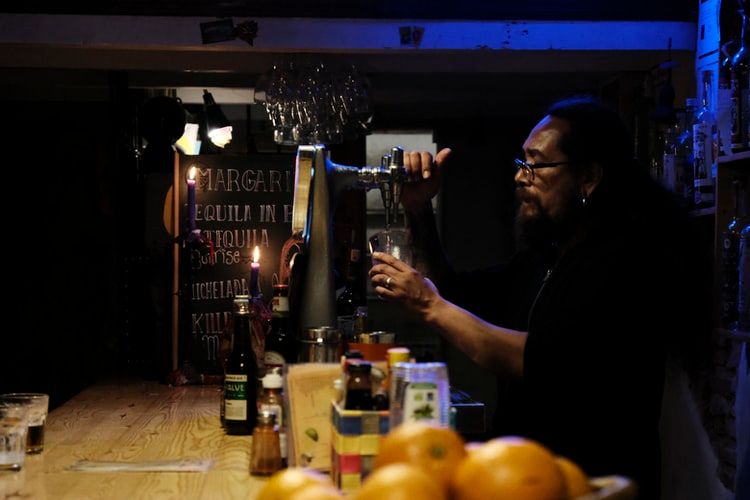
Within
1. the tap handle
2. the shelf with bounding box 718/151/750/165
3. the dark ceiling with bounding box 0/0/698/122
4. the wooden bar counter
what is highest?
the dark ceiling with bounding box 0/0/698/122

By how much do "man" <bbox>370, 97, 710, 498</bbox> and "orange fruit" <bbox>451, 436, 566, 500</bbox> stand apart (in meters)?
1.08

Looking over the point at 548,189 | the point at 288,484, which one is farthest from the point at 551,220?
the point at 288,484

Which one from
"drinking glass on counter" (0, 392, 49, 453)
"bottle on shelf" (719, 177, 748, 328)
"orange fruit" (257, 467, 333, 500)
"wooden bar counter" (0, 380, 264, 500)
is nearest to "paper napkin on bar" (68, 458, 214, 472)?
"wooden bar counter" (0, 380, 264, 500)

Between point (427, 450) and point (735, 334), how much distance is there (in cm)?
175

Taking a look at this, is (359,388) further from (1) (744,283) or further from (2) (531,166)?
(1) (744,283)

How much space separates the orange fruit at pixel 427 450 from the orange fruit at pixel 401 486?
7 centimetres

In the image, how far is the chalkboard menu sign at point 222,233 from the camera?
11.2ft

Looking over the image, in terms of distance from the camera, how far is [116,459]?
1.96 meters

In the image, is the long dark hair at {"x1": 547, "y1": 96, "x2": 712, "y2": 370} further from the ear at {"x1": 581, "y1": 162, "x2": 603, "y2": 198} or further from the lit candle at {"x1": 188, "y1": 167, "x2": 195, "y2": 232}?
the lit candle at {"x1": 188, "y1": 167, "x2": 195, "y2": 232}

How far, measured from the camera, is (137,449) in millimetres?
2068

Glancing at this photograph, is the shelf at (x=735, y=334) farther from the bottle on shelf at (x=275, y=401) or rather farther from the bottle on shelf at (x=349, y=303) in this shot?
the bottle on shelf at (x=275, y=401)

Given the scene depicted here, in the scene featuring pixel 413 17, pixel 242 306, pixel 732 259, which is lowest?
pixel 242 306

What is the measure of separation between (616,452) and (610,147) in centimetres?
78

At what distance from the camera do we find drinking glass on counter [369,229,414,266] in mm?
2084
